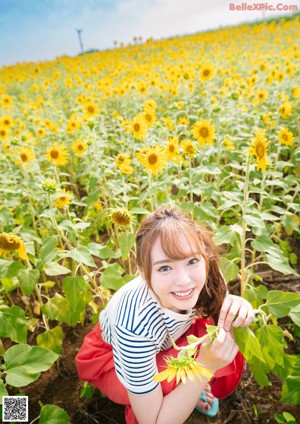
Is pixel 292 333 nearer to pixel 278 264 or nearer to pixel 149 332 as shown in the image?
pixel 278 264

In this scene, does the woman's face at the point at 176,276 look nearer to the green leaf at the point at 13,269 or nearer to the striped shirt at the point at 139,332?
the striped shirt at the point at 139,332

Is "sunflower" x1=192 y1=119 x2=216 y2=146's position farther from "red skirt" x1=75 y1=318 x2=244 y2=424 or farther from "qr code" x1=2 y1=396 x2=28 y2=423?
"qr code" x1=2 y1=396 x2=28 y2=423

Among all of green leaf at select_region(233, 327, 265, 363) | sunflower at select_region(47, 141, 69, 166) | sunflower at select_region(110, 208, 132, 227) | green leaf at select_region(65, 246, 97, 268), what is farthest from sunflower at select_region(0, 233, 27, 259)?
sunflower at select_region(47, 141, 69, 166)

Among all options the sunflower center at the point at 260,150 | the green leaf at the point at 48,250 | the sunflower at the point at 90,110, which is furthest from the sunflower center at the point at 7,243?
the sunflower at the point at 90,110

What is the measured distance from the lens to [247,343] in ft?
3.43

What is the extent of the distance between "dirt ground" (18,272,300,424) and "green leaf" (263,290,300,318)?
2.47 feet

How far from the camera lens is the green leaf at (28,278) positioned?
1.63m

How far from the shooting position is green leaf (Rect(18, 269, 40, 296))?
5.35ft

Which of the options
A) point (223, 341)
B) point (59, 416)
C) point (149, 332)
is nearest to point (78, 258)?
point (149, 332)

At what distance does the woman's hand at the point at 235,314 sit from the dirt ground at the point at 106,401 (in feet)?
2.78

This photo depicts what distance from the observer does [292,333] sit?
200 cm

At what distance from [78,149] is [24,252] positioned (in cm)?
140

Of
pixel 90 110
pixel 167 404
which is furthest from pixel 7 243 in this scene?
pixel 90 110

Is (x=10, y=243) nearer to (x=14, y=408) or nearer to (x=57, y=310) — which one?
(x=57, y=310)
